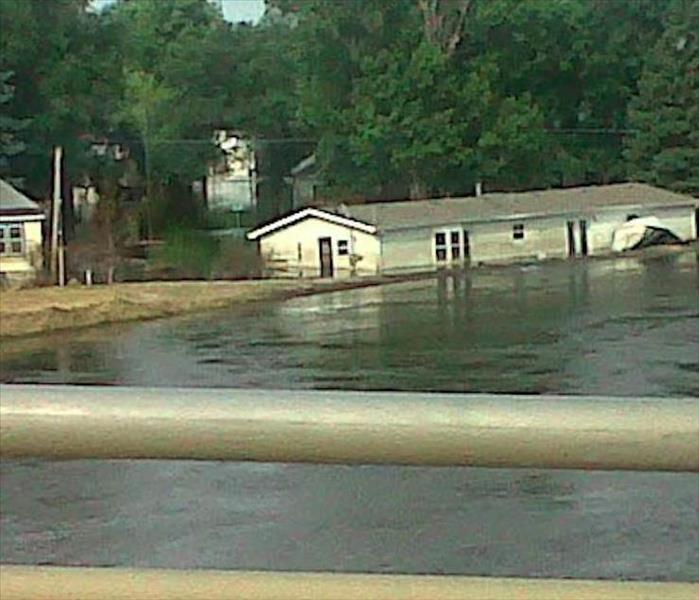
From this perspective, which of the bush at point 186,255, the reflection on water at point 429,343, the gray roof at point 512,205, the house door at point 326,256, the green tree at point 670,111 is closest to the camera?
the reflection on water at point 429,343

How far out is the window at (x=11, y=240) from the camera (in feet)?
41.2

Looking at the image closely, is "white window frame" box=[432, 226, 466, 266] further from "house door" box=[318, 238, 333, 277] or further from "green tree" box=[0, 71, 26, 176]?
"green tree" box=[0, 71, 26, 176]

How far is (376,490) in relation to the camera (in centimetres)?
453

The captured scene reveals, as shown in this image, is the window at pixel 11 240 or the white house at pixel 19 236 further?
the window at pixel 11 240

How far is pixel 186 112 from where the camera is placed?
16703 mm

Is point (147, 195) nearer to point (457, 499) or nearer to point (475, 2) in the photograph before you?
point (475, 2)

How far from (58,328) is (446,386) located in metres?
3.58

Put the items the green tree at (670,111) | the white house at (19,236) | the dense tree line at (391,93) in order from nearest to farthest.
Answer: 1. the white house at (19,236)
2. the green tree at (670,111)
3. the dense tree line at (391,93)

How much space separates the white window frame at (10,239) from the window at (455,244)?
10.6 feet

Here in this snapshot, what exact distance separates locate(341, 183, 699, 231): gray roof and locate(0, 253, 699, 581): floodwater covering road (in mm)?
4064

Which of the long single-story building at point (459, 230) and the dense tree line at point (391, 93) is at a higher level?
the dense tree line at point (391, 93)

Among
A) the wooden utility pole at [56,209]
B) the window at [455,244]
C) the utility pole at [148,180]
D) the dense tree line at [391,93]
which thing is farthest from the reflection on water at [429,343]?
the dense tree line at [391,93]

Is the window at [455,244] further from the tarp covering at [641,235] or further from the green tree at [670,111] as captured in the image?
the green tree at [670,111]

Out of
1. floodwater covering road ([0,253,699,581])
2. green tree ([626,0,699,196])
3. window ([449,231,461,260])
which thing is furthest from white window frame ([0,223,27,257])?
green tree ([626,0,699,196])
